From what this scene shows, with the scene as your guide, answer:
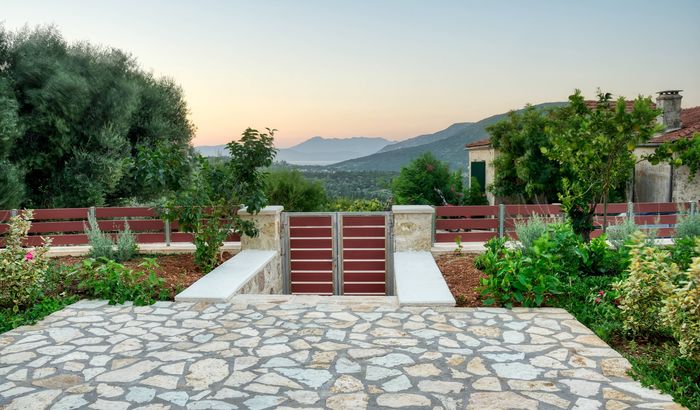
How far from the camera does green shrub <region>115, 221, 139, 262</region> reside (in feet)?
33.7

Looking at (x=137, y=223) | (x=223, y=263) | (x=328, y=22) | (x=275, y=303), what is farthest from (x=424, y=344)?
(x=328, y=22)

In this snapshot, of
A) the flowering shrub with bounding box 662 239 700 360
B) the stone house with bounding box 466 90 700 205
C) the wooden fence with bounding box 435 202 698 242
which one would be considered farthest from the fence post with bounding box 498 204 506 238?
the flowering shrub with bounding box 662 239 700 360

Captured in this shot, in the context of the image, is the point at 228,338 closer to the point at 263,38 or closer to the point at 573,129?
the point at 573,129

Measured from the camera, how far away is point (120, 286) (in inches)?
293

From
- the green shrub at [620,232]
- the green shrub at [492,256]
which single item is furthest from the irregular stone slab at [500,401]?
the green shrub at [620,232]

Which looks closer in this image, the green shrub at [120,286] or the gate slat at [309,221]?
the green shrub at [120,286]

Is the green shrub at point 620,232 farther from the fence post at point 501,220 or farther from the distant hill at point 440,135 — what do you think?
the distant hill at point 440,135

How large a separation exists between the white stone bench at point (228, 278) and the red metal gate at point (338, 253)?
1082mm

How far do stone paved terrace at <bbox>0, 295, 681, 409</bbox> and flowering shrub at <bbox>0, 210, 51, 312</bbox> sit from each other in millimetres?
672

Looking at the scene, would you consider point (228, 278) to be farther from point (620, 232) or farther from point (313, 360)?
point (620, 232)

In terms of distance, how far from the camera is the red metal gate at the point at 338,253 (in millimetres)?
11617

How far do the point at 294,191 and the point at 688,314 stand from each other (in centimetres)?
1404

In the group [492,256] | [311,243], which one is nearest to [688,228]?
[492,256]

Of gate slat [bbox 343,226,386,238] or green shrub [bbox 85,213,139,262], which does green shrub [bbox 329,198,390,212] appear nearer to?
gate slat [bbox 343,226,386,238]
